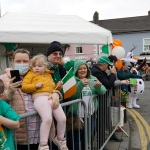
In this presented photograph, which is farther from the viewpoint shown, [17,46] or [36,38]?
[17,46]

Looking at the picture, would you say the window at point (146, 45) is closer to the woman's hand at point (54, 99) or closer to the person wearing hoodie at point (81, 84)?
the person wearing hoodie at point (81, 84)

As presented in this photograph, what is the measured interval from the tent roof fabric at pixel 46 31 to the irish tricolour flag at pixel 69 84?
2.12 m

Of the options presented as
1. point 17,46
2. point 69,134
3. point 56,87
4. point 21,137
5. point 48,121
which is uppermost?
point 17,46

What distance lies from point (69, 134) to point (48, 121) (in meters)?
1.10

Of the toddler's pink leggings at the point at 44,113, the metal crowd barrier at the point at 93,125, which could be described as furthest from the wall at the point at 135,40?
the toddler's pink leggings at the point at 44,113

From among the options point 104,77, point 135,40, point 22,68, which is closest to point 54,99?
point 22,68

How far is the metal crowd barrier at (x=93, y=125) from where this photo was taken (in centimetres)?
348

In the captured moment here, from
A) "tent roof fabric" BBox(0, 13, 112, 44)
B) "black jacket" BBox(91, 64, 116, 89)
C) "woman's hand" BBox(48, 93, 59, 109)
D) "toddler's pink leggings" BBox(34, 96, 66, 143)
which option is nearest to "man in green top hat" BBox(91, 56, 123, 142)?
"black jacket" BBox(91, 64, 116, 89)

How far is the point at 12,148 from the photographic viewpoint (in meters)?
2.28

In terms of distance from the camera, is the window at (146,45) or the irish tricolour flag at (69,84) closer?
the irish tricolour flag at (69,84)

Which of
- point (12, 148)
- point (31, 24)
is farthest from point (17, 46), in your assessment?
point (12, 148)

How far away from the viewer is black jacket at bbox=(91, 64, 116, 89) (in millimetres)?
4422

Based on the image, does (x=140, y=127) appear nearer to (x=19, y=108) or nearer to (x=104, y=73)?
(x=104, y=73)

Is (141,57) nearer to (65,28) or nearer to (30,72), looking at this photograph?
(65,28)
